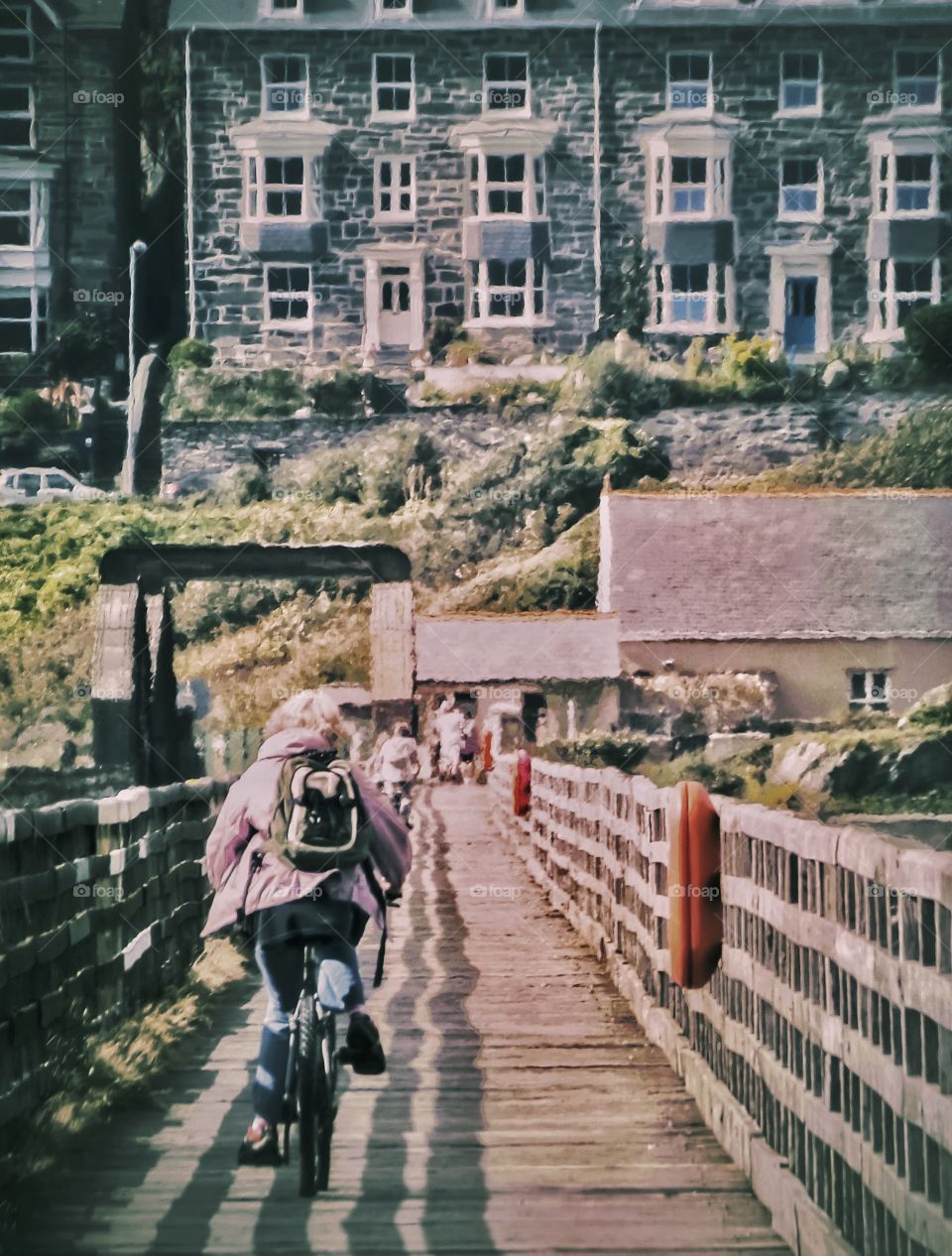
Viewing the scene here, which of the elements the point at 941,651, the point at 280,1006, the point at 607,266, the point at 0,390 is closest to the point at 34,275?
the point at 0,390

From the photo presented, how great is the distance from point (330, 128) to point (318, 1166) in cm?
550

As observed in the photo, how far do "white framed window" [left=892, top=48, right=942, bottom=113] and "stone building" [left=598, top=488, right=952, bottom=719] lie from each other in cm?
166

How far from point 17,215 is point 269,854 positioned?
5041mm

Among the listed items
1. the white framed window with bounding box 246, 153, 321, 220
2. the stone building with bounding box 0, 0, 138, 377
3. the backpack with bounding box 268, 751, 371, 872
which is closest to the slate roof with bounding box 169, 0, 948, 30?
the stone building with bounding box 0, 0, 138, 377

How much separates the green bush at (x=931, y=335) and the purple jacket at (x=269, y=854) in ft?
16.6

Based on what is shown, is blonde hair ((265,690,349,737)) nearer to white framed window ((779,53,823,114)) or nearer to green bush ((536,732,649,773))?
green bush ((536,732,649,773))

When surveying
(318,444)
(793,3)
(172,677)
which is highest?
(793,3)

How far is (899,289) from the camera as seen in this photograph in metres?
8.04

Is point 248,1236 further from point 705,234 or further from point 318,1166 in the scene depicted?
point 705,234

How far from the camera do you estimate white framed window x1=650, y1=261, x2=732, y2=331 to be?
8.16 metres

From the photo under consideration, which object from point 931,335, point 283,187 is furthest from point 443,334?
point 931,335

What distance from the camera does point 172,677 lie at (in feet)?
26.6

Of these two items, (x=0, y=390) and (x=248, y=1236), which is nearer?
(x=248, y=1236)

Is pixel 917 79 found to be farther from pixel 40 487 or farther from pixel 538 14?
pixel 40 487
